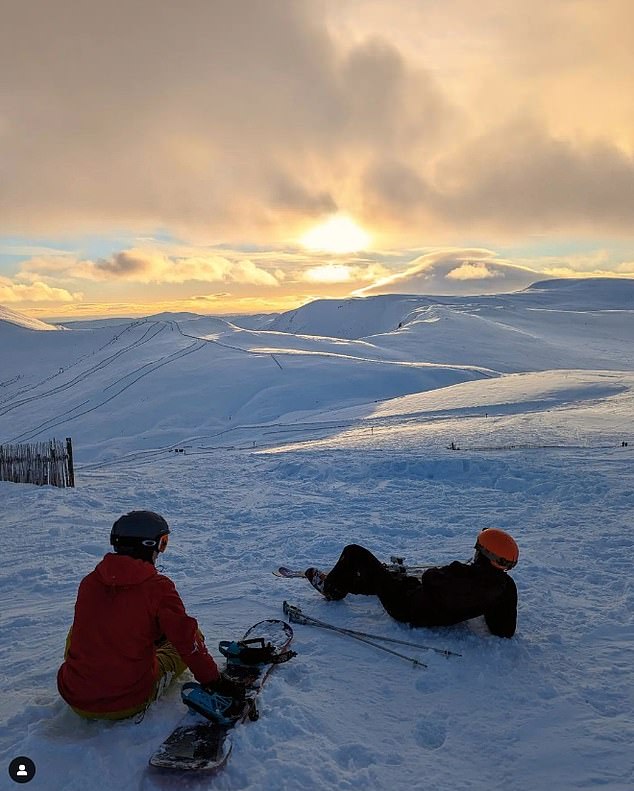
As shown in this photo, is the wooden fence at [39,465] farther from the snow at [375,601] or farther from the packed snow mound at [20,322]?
the packed snow mound at [20,322]

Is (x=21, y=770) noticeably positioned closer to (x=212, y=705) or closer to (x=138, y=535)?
(x=212, y=705)

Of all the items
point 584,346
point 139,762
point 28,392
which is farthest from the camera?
point 584,346

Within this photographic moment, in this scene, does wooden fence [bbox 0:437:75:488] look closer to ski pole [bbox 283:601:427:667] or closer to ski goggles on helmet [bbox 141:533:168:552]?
ski pole [bbox 283:601:427:667]

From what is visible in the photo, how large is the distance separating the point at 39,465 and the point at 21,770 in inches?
349

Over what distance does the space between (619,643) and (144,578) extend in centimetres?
378

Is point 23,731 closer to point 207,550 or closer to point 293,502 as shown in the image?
point 207,550

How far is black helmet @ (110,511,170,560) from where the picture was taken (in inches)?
143

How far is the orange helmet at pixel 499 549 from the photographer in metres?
4.66

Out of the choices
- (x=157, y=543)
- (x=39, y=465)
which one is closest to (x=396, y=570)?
(x=157, y=543)

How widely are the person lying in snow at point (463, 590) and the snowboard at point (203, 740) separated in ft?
4.48

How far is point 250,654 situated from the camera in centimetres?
438

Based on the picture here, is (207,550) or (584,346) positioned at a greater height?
(584,346)

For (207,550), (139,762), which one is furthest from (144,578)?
(207,550)

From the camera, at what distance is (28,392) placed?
141 ft
